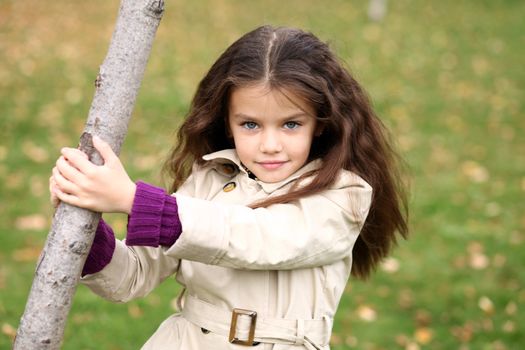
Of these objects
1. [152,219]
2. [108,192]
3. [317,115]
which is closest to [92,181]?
[108,192]

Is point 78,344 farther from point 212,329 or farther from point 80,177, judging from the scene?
point 80,177

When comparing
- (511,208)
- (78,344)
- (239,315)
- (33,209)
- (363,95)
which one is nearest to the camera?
(239,315)

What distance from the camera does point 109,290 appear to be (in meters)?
2.14

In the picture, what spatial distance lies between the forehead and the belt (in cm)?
55

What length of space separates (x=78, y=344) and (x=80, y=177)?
98.8 inches

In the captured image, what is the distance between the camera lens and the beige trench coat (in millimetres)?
1917

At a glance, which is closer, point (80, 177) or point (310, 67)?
point (80, 177)

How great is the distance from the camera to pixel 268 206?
203 centimetres

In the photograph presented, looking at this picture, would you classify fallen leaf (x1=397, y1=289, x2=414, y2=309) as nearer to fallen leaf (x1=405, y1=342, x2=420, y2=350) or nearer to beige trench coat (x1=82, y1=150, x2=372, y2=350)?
fallen leaf (x1=405, y1=342, x2=420, y2=350)

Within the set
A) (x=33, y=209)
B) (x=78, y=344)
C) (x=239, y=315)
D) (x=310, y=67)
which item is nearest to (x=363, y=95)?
(x=310, y=67)

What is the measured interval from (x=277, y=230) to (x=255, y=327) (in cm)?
29

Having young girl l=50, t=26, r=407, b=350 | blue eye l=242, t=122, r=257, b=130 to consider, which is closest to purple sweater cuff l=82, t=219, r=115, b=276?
young girl l=50, t=26, r=407, b=350

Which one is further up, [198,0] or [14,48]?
[198,0]

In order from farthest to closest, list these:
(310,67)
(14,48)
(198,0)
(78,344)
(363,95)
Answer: (198,0)
(14,48)
(78,344)
(363,95)
(310,67)
